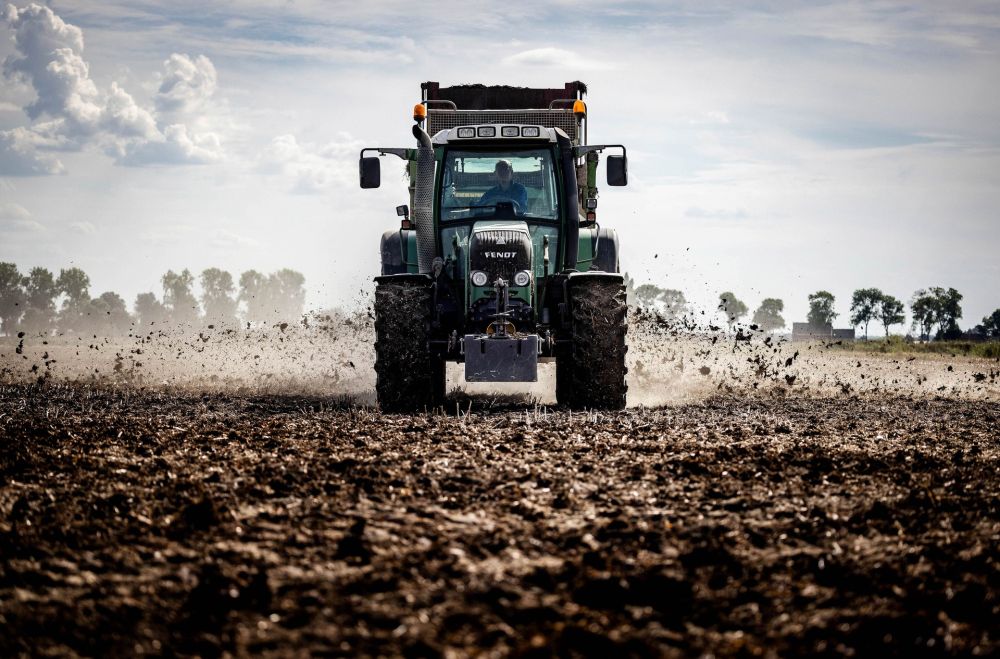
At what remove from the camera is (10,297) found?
341 ft

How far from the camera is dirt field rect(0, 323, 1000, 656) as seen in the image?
3.71 metres

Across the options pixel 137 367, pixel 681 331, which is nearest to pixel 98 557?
pixel 681 331

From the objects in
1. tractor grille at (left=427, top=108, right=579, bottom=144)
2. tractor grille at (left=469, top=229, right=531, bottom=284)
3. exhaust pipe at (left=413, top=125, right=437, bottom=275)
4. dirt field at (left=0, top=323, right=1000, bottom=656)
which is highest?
tractor grille at (left=427, top=108, right=579, bottom=144)

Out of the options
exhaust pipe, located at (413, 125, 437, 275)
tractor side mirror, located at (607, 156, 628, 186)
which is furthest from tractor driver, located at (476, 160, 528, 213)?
Answer: tractor side mirror, located at (607, 156, 628, 186)

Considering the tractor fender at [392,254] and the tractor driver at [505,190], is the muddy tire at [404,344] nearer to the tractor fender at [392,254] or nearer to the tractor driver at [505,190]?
the tractor driver at [505,190]

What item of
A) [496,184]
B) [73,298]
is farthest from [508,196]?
[73,298]

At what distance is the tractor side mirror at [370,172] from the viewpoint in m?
11.6

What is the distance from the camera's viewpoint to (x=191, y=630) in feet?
12.1

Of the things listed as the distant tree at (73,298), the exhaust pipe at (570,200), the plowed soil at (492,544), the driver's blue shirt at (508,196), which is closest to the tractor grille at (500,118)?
the exhaust pipe at (570,200)

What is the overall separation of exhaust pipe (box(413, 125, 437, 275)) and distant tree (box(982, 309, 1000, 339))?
85149mm

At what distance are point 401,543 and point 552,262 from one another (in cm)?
721

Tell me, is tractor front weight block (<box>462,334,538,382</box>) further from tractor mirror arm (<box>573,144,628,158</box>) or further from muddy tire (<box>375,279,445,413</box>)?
tractor mirror arm (<box>573,144,628,158</box>)

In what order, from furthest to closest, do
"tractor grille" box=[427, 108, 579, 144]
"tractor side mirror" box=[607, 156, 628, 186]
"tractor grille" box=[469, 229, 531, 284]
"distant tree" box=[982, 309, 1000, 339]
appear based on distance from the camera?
"distant tree" box=[982, 309, 1000, 339] < "tractor grille" box=[427, 108, 579, 144] < "tractor side mirror" box=[607, 156, 628, 186] < "tractor grille" box=[469, 229, 531, 284]

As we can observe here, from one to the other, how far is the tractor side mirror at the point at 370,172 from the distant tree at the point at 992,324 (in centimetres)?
8529
